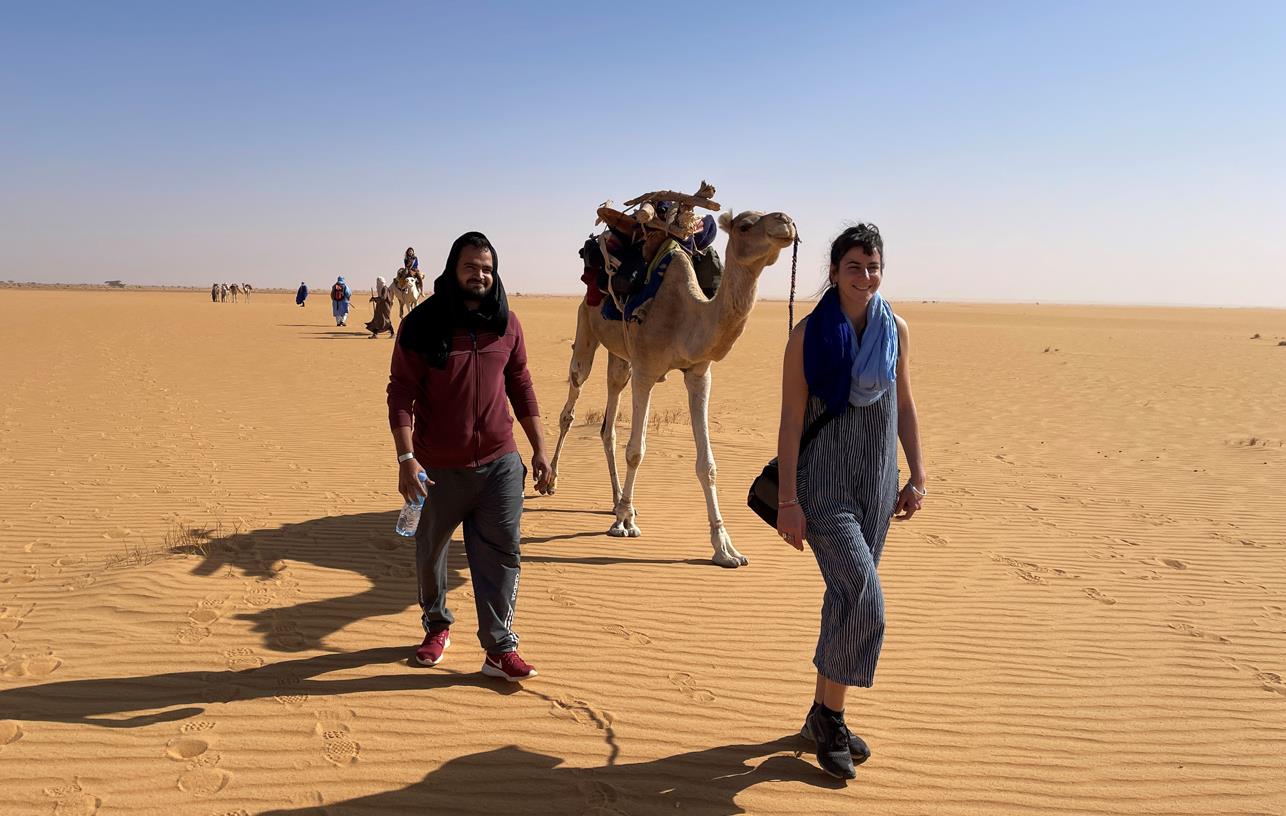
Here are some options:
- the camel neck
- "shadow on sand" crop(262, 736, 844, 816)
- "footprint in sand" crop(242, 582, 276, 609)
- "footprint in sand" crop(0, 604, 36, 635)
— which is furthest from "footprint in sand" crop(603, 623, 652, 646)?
"footprint in sand" crop(0, 604, 36, 635)

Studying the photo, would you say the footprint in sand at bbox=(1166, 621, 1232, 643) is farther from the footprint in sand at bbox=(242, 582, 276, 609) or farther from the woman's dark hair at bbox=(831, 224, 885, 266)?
Answer: the footprint in sand at bbox=(242, 582, 276, 609)

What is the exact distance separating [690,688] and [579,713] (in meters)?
0.66

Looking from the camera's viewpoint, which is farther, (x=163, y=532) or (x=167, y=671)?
(x=163, y=532)

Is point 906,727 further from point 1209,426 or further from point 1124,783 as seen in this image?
point 1209,426

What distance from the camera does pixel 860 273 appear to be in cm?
316

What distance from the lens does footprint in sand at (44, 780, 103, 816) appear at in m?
3.03

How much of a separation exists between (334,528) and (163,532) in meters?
1.41

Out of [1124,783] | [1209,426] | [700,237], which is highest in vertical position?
[700,237]

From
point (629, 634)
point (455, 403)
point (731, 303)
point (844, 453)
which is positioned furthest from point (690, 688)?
point (731, 303)

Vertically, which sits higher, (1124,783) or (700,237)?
(700,237)

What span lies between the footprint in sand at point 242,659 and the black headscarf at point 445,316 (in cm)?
198

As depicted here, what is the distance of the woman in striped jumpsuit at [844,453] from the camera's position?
124 inches

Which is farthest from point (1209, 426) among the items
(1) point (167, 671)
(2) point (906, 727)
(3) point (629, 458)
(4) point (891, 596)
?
(1) point (167, 671)

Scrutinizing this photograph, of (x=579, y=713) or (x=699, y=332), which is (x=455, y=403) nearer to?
(x=579, y=713)
